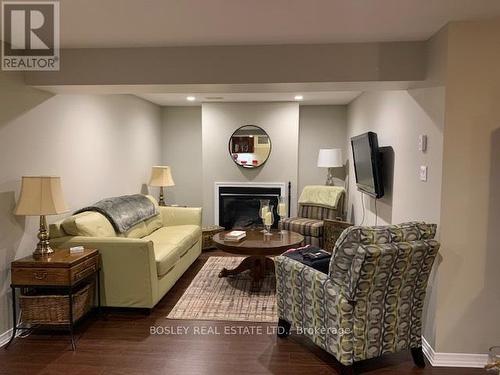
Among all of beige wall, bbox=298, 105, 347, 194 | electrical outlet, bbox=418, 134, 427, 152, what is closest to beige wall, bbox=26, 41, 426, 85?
electrical outlet, bbox=418, 134, 427, 152

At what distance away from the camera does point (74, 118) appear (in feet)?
12.7

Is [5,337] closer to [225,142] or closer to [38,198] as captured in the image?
[38,198]

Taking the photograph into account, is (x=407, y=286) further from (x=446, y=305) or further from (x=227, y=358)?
(x=227, y=358)

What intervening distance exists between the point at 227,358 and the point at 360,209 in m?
3.19

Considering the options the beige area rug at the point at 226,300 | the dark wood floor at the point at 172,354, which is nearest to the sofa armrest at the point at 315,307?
the dark wood floor at the point at 172,354

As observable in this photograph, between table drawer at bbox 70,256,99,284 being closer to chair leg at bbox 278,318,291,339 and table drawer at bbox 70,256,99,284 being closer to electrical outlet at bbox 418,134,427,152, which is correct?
chair leg at bbox 278,318,291,339

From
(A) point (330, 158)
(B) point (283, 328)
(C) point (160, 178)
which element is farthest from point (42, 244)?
(A) point (330, 158)

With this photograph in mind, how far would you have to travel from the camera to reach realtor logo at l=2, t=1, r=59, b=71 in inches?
89.6

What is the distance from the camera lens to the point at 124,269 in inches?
130

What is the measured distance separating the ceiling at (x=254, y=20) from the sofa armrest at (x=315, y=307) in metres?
1.66

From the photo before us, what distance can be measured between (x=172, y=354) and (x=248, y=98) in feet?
13.7

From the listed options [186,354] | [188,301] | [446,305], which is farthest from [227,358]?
[446,305]

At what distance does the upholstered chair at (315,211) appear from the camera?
5289mm

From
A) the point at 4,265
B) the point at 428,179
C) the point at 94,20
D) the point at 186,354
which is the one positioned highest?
the point at 94,20
